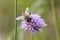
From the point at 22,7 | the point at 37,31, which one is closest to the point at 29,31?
the point at 37,31

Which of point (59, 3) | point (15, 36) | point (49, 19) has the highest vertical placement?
point (59, 3)

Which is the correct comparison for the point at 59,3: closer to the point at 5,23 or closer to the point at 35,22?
the point at 35,22

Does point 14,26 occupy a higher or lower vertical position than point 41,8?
lower
